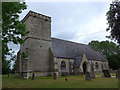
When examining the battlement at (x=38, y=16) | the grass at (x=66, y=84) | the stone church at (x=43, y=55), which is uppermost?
the battlement at (x=38, y=16)

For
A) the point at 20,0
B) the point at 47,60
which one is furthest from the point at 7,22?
the point at 47,60

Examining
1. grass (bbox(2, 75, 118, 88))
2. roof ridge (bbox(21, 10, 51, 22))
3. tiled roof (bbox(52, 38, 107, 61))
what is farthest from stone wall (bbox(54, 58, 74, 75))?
grass (bbox(2, 75, 118, 88))

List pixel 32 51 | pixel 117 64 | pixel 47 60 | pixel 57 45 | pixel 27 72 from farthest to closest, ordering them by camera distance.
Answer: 1. pixel 117 64
2. pixel 57 45
3. pixel 47 60
4. pixel 32 51
5. pixel 27 72

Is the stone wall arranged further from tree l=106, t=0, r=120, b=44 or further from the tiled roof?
tree l=106, t=0, r=120, b=44

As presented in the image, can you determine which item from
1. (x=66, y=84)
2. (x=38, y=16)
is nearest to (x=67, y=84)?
(x=66, y=84)

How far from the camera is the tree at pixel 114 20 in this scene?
716 inches

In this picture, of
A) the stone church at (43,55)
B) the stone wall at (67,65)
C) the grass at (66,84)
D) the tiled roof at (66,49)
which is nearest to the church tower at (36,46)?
the stone church at (43,55)

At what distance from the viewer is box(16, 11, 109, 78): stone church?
86.9ft

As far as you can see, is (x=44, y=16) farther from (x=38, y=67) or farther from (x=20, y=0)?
(x=20, y=0)

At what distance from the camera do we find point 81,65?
102 ft

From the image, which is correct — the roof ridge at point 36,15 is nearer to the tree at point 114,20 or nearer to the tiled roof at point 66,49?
the tiled roof at point 66,49

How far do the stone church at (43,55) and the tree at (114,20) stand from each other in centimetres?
1381

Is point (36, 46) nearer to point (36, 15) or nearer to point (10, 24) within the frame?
point (36, 15)

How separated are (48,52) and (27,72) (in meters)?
7.00
